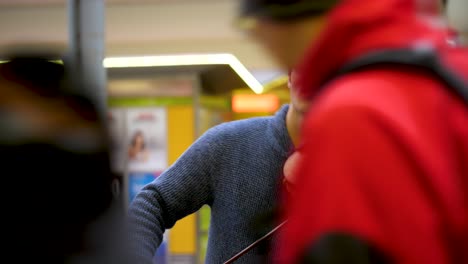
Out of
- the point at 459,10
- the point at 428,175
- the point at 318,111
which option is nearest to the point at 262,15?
the point at 318,111

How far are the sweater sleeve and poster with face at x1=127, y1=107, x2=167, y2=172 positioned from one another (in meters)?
4.67

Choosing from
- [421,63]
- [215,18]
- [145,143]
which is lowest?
[145,143]

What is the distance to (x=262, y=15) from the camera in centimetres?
96

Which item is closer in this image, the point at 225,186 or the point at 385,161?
the point at 385,161

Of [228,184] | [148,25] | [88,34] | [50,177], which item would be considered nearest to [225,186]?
[228,184]

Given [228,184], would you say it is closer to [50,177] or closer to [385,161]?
[50,177]

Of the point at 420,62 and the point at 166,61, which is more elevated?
the point at 420,62

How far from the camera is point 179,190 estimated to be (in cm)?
211

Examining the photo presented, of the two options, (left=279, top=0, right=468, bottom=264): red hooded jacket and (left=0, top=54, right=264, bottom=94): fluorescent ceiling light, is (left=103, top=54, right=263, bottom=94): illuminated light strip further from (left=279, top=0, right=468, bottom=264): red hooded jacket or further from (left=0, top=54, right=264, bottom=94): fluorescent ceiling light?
(left=279, top=0, right=468, bottom=264): red hooded jacket

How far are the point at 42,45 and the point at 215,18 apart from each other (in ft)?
33.6

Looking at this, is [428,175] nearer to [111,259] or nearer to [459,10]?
[111,259]

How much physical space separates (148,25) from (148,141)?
4933 mm

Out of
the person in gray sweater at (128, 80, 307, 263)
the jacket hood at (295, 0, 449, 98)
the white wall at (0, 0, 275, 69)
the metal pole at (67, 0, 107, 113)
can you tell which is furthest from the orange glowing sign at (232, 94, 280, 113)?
the jacket hood at (295, 0, 449, 98)

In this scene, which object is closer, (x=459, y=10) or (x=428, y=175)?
(x=428, y=175)
